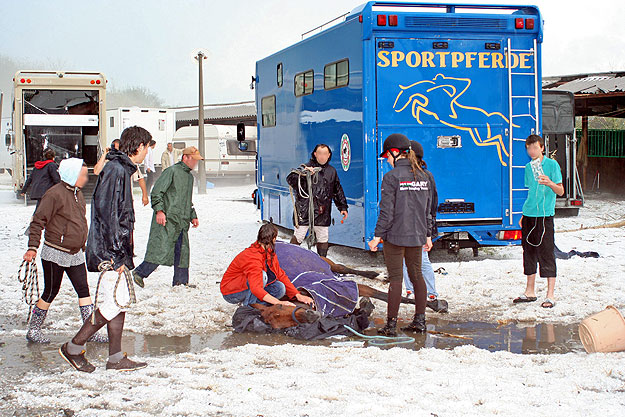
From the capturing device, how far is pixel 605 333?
5.74 m

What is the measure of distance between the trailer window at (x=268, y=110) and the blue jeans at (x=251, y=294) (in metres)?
6.33

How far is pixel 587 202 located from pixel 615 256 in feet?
39.3

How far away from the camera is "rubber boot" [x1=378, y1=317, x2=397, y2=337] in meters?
6.59

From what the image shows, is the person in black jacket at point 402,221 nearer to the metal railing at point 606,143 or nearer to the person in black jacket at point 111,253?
the person in black jacket at point 111,253

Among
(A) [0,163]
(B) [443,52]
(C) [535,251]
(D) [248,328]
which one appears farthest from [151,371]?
(A) [0,163]

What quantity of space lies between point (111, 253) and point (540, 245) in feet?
15.0

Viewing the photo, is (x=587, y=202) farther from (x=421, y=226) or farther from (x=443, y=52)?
(x=421, y=226)

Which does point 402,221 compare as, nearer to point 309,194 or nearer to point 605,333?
point 605,333

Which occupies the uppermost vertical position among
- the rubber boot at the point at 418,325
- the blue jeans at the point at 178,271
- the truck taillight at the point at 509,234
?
the truck taillight at the point at 509,234

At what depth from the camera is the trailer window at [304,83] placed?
436 inches

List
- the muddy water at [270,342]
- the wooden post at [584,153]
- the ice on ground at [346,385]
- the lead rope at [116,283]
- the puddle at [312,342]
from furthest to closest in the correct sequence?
the wooden post at [584,153] → the puddle at [312,342] → the muddy water at [270,342] → the lead rope at [116,283] → the ice on ground at [346,385]

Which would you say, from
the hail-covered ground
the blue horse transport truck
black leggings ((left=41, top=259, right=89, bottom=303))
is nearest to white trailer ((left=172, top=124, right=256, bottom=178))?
the blue horse transport truck

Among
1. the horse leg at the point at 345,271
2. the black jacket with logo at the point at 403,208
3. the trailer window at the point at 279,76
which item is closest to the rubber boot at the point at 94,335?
the black jacket with logo at the point at 403,208

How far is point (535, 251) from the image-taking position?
772cm
